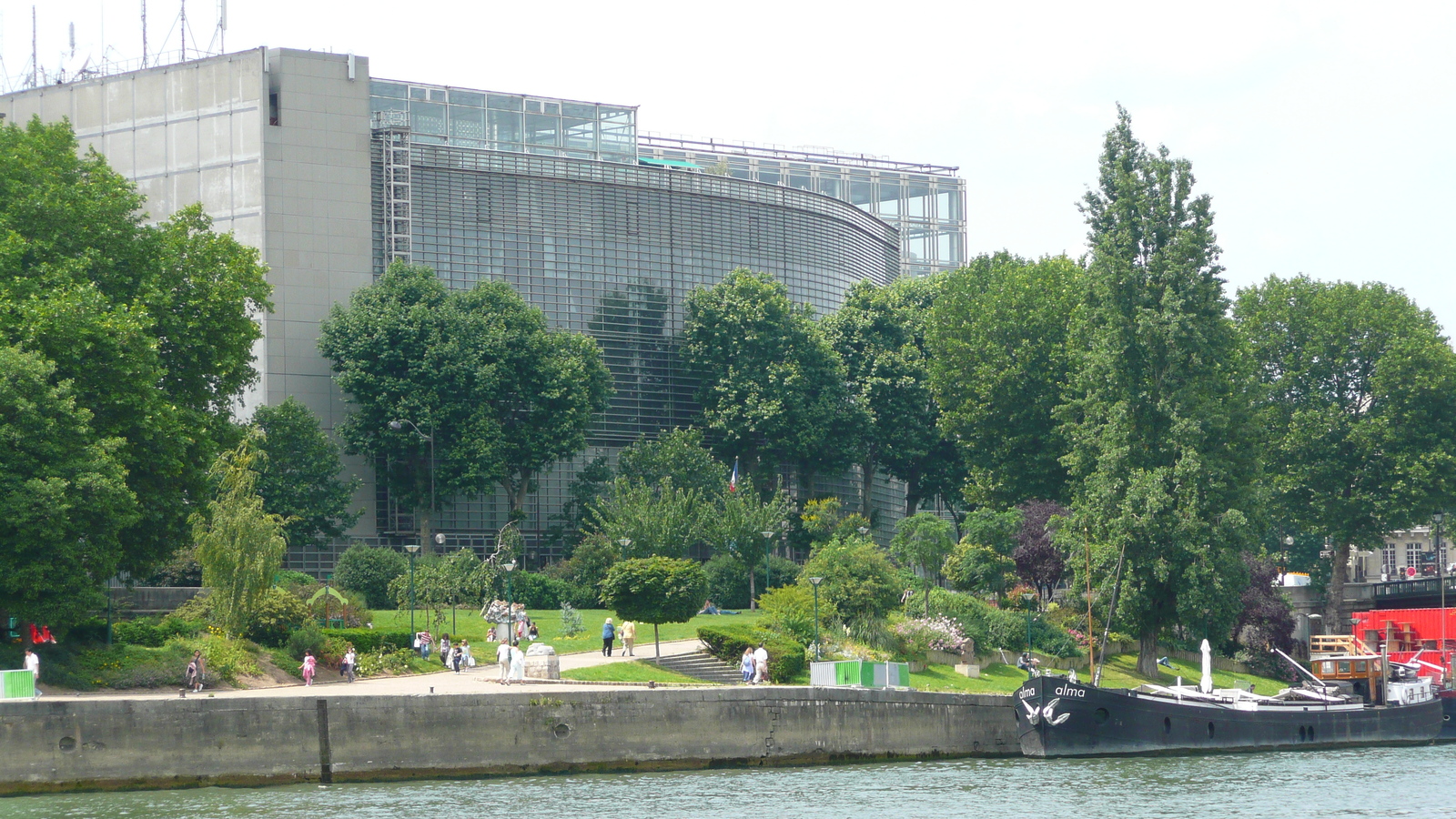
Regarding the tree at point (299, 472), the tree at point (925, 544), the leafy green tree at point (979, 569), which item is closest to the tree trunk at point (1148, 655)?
the leafy green tree at point (979, 569)

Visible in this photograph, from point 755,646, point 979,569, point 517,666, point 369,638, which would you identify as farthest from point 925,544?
point 517,666

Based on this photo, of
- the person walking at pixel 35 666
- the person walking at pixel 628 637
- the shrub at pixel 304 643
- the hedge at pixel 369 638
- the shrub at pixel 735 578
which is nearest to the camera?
the person walking at pixel 35 666

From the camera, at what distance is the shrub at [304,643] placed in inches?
1876

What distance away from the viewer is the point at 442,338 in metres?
69.2

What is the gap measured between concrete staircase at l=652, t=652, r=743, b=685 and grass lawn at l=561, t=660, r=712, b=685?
42 cm

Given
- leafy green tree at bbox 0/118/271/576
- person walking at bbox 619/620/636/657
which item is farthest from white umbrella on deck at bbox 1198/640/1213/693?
leafy green tree at bbox 0/118/271/576

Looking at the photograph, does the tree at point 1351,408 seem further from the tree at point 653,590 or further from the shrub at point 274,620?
the shrub at point 274,620

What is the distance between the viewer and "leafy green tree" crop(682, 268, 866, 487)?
77.8m

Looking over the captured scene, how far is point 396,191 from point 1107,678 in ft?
124

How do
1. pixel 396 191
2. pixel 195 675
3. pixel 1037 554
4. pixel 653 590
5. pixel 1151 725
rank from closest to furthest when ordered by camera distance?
pixel 195 675, pixel 1151 725, pixel 653 590, pixel 1037 554, pixel 396 191

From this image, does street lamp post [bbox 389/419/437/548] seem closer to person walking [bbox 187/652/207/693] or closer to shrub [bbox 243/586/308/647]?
shrub [bbox 243/586/308/647]

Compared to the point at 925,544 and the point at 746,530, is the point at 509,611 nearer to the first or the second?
the point at 746,530

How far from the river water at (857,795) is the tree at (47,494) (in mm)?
7730

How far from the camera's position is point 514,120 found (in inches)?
3546
